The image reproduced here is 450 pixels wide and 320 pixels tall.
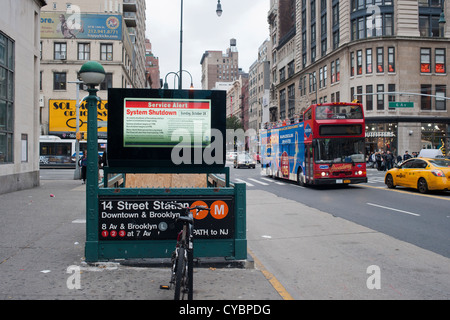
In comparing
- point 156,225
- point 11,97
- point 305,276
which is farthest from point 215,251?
point 11,97

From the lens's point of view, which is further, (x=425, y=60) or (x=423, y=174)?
(x=425, y=60)

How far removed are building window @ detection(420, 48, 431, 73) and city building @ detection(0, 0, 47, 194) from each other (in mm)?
42984

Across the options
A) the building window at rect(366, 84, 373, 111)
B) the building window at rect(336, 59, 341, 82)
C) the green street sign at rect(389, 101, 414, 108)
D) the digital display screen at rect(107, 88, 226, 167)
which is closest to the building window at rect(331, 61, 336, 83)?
the building window at rect(336, 59, 341, 82)

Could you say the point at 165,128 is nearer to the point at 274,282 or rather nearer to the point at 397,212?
the point at 274,282

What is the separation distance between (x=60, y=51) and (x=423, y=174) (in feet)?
156

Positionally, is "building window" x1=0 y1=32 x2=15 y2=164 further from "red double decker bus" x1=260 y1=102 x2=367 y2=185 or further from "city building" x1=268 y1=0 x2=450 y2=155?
"city building" x1=268 y1=0 x2=450 y2=155

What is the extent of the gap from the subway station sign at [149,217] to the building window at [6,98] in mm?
12717

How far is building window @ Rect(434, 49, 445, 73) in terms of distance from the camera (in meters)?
48.7

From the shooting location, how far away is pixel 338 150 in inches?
770

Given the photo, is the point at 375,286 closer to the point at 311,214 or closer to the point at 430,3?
the point at 311,214

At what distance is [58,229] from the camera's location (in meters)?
9.09

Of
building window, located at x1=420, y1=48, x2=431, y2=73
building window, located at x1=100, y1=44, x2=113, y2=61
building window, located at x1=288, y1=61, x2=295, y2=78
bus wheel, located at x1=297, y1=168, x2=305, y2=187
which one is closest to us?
bus wheel, located at x1=297, y1=168, x2=305, y2=187

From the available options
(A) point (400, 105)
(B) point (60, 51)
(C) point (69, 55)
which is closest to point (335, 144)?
(A) point (400, 105)
